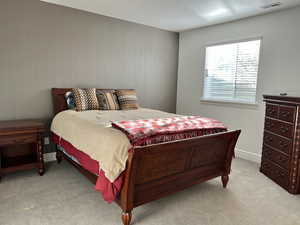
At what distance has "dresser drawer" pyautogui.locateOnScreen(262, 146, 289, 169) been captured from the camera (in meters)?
2.77

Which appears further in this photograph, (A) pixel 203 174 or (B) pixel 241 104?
(B) pixel 241 104

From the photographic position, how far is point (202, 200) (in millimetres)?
2471

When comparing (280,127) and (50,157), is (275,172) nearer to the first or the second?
(280,127)

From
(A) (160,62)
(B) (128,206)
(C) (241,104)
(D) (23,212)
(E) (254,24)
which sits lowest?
(D) (23,212)

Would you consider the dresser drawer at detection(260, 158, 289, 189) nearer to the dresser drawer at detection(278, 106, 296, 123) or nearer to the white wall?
the white wall

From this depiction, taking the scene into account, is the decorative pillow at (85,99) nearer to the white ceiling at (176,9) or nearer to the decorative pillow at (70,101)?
the decorative pillow at (70,101)

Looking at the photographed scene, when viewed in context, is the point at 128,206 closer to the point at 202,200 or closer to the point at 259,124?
the point at 202,200

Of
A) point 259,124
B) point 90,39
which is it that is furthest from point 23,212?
point 259,124

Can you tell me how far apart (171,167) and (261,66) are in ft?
8.08

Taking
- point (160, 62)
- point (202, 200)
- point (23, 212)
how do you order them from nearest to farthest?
point (23, 212)
point (202, 200)
point (160, 62)

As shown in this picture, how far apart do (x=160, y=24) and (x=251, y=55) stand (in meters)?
1.76

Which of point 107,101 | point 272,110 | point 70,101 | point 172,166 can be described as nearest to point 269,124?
point 272,110

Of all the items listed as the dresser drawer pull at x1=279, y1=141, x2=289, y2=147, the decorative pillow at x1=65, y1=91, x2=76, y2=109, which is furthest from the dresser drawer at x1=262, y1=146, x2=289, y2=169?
the decorative pillow at x1=65, y1=91, x2=76, y2=109

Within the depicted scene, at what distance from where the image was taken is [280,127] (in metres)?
2.90
